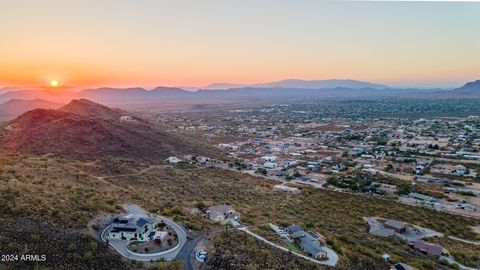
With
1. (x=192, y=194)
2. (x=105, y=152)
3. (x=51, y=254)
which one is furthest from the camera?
A: (x=105, y=152)

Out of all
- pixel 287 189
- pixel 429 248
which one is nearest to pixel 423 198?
pixel 287 189

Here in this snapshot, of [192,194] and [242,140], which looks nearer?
[192,194]

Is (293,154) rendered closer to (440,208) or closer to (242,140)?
(242,140)

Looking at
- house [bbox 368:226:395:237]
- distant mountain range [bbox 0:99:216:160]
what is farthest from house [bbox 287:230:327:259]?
distant mountain range [bbox 0:99:216:160]

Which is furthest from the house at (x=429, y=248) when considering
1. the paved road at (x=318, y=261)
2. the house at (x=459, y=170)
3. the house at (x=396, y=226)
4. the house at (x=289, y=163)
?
the house at (x=459, y=170)

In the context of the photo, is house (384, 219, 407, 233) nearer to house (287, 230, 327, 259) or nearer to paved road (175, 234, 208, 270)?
house (287, 230, 327, 259)

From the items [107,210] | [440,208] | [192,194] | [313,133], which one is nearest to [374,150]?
[313,133]

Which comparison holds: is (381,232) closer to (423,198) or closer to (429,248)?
(429,248)
